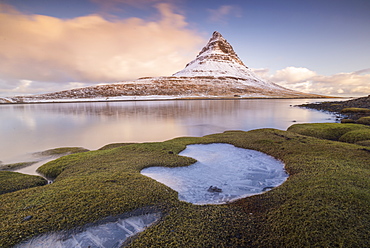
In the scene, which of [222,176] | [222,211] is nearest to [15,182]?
[222,211]

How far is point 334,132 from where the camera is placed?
51.9 feet

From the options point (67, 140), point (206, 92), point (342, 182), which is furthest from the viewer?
point (206, 92)

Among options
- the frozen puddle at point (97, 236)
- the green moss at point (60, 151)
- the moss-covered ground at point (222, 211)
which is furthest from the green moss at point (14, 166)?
the frozen puddle at point (97, 236)

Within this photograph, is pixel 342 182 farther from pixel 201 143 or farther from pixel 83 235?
pixel 201 143

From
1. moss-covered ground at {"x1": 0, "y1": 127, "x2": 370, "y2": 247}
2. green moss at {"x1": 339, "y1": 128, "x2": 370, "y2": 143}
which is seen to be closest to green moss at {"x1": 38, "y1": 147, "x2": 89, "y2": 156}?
moss-covered ground at {"x1": 0, "y1": 127, "x2": 370, "y2": 247}

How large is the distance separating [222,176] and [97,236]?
4975 millimetres

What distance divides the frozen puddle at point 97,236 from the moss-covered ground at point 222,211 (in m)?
0.21

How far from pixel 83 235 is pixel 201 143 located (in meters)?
Answer: 10.1

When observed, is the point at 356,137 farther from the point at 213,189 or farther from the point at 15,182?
the point at 15,182

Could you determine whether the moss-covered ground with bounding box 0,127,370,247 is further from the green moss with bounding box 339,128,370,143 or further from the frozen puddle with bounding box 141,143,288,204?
the green moss with bounding box 339,128,370,143

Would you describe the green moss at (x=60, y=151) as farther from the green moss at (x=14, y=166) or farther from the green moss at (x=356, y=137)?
the green moss at (x=356, y=137)

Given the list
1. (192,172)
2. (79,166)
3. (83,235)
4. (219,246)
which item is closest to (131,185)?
(83,235)

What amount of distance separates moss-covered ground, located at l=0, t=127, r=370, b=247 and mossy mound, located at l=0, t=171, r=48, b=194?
1.55 metres

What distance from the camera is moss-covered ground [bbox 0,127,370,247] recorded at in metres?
3.75
